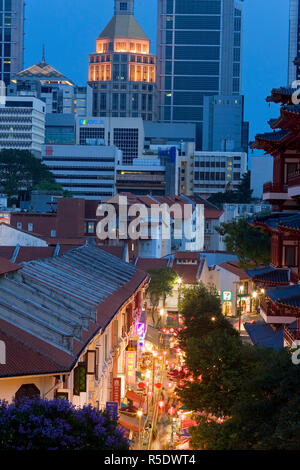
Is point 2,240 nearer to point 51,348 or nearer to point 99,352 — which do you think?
point 99,352

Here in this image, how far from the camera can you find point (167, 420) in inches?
1718

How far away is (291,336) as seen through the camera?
1307 inches

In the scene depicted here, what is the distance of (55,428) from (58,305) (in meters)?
14.9

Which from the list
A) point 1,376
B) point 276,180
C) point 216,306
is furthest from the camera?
point 216,306

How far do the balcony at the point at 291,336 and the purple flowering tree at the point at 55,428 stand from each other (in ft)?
39.8

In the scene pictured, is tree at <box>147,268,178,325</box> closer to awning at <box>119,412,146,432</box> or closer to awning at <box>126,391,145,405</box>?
awning at <box>126,391,145,405</box>

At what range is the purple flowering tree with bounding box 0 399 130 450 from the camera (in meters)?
18.9

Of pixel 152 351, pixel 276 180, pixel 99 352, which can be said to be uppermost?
pixel 276 180

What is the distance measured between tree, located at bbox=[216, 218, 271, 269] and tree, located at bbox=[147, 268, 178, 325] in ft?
87.1

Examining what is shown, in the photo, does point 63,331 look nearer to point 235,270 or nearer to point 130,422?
point 130,422

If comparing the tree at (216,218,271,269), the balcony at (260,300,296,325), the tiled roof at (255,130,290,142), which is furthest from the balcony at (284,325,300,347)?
the tree at (216,218,271,269)

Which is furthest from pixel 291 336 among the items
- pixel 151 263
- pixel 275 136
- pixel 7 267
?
pixel 151 263
